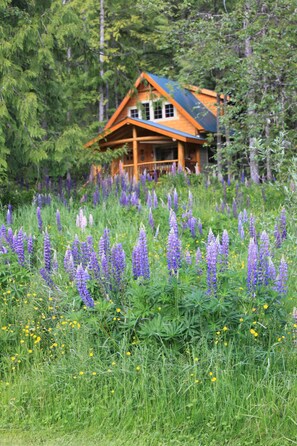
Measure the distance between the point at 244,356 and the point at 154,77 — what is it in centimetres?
2415

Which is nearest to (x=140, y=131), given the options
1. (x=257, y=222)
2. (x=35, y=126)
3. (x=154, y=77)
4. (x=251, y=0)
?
(x=154, y=77)

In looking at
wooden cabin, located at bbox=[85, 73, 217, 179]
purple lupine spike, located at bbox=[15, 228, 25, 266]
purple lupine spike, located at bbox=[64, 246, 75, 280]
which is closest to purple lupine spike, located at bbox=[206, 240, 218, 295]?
purple lupine spike, located at bbox=[64, 246, 75, 280]

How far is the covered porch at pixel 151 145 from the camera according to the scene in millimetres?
25156

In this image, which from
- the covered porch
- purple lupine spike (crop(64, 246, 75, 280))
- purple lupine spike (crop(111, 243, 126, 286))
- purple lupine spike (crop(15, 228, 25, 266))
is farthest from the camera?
the covered porch

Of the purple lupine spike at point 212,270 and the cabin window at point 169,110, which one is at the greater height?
the cabin window at point 169,110

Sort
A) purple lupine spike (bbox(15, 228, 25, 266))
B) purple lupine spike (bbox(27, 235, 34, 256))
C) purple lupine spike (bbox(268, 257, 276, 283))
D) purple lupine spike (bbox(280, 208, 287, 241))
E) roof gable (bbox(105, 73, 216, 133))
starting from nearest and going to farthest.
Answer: purple lupine spike (bbox(268, 257, 276, 283)) → purple lupine spike (bbox(15, 228, 25, 266)) → purple lupine spike (bbox(27, 235, 34, 256)) → purple lupine spike (bbox(280, 208, 287, 241)) → roof gable (bbox(105, 73, 216, 133))

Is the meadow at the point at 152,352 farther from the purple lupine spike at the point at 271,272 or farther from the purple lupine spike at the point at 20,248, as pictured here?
the purple lupine spike at the point at 20,248

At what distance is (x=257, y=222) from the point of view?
7.55 m

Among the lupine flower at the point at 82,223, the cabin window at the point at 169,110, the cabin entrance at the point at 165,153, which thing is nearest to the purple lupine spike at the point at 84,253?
the lupine flower at the point at 82,223

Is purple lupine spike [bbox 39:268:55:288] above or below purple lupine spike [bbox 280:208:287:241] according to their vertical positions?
below

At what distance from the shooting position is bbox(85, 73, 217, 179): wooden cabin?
2553 centimetres

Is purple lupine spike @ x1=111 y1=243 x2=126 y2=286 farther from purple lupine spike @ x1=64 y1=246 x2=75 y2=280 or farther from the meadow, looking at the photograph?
purple lupine spike @ x1=64 y1=246 x2=75 y2=280

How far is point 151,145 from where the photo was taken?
3092 cm

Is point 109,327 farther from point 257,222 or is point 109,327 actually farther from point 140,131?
point 140,131
